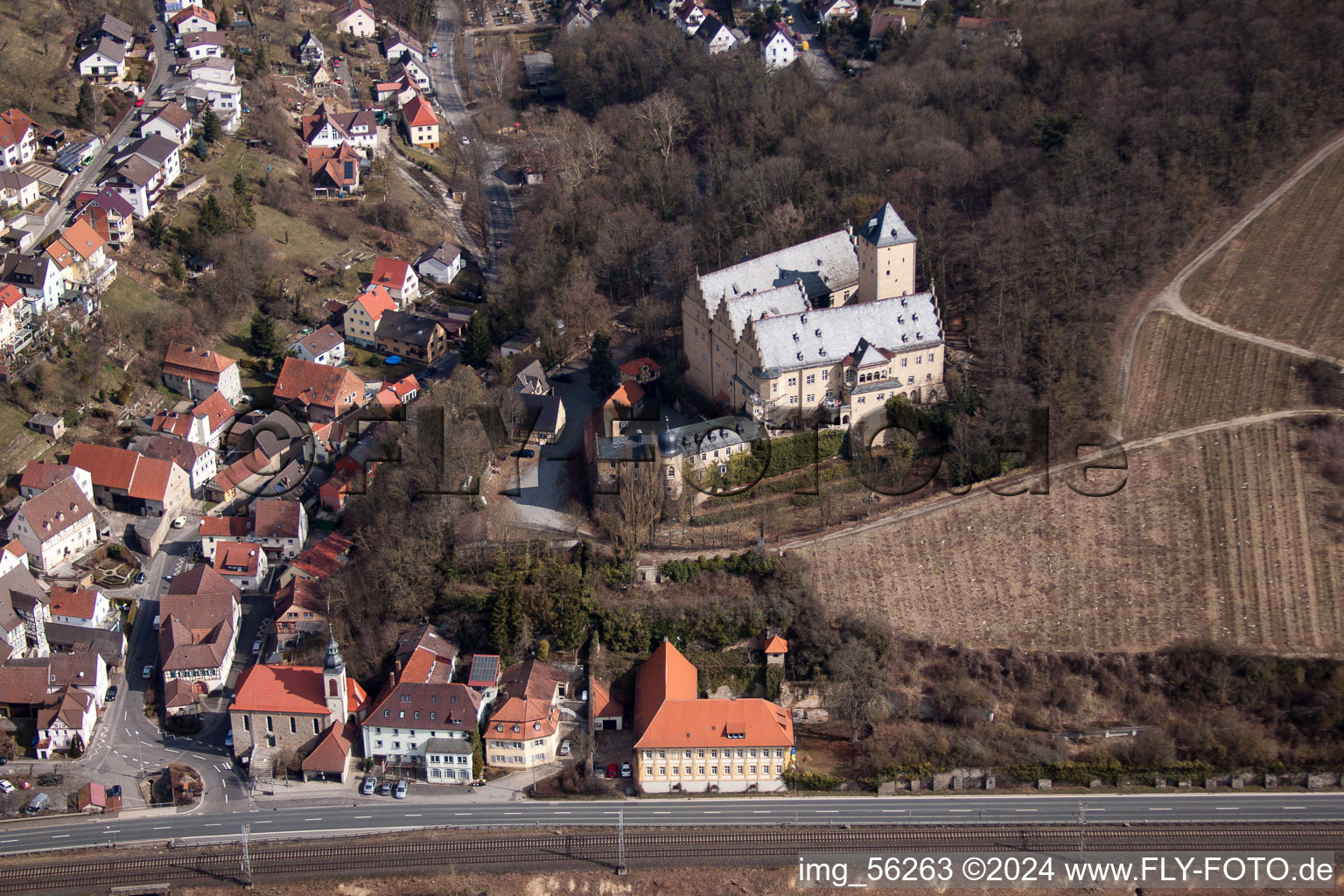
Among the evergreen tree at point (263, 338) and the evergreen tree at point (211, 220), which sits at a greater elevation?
the evergreen tree at point (211, 220)

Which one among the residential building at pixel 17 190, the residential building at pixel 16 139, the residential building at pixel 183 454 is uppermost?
the residential building at pixel 16 139

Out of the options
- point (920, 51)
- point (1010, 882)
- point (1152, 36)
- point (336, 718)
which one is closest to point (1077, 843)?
point (1010, 882)

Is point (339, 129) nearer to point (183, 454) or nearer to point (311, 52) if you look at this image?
point (311, 52)

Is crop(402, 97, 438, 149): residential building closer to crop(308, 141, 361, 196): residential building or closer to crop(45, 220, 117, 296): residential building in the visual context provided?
crop(308, 141, 361, 196): residential building

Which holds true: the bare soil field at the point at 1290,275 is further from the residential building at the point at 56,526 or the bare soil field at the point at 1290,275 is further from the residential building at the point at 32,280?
the residential building at the point at 32,280

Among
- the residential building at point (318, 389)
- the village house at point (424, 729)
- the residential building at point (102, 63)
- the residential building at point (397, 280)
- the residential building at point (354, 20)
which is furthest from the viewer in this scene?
the residential building at point (354, 20)

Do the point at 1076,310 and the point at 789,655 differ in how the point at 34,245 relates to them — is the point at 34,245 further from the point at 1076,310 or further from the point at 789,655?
the point at 1076,310

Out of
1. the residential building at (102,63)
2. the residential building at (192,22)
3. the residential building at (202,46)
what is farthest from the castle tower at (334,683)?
the residential building at (192,22)

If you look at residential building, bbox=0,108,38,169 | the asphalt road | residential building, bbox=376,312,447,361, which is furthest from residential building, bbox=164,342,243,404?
the asphalt road
